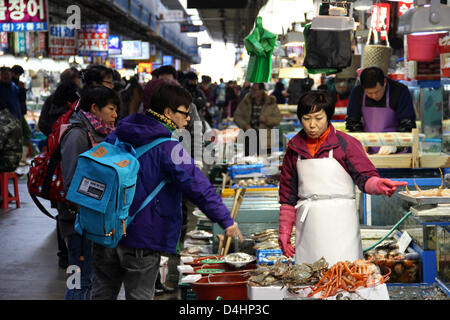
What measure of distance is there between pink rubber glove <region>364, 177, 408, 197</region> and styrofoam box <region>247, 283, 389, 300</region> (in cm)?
55

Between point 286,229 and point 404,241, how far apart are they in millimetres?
1259

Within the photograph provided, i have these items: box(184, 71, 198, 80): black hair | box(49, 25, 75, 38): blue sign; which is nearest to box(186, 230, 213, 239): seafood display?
box(184, 71, 198, 80): black hair

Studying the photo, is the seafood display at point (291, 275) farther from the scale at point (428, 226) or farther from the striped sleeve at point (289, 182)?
the scale at point (428, 226)

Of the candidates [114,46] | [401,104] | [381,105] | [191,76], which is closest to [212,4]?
[191,76]

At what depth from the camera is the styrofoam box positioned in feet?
11.1

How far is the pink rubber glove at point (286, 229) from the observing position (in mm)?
3984

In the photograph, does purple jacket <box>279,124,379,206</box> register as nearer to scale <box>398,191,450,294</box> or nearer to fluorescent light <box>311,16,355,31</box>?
scale <box>398,191,450,294</box>

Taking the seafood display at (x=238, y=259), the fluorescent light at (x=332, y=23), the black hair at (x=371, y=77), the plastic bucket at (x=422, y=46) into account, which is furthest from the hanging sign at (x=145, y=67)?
the seafood display at (x=238, y=259)

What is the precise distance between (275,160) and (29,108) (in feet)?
38.8

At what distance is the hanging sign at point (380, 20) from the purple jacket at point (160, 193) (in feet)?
15.4

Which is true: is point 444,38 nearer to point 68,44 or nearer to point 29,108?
point 68,44

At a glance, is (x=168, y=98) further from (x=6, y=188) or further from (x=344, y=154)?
(x=6, y=188)

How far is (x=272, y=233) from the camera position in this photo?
19.4 ft
